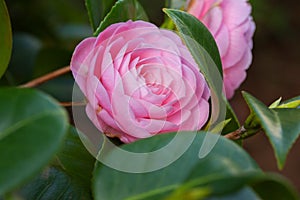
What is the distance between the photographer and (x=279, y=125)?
0.46m

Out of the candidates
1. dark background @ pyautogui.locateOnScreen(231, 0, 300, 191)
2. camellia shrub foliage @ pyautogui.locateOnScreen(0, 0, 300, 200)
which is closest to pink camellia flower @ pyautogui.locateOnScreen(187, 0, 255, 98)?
camellia shrub foliage @ pyautogui.locateOnScreen(0, 0, 300, 200)

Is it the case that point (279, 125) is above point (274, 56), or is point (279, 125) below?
above

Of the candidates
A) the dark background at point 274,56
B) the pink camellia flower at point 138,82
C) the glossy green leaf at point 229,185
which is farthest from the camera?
the dark background at point 274,56

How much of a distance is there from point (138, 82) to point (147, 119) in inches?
1.3

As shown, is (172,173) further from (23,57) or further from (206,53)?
(23,57)

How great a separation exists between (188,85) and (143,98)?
38 mm

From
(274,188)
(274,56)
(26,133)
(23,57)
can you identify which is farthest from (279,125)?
(274,56)

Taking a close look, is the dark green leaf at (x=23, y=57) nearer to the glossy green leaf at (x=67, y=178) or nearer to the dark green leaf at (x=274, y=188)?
the glossy green leaf at (x=67, y=178)

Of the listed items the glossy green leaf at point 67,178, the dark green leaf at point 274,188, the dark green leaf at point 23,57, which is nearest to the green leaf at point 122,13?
the glossy green leaf at point 67,178

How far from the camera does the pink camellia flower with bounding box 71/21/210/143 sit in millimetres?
507

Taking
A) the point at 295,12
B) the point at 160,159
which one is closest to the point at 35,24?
the point at 160,159

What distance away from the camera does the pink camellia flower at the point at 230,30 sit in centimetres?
63

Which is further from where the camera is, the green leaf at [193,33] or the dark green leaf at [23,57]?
the dark green leaf at [23,57]

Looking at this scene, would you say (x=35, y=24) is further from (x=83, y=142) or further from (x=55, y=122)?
(x=55, y=122)
